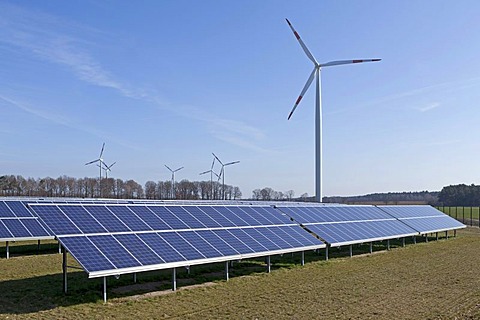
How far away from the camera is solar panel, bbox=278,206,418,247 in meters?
26.8

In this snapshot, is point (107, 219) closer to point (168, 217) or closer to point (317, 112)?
point (168, 217)

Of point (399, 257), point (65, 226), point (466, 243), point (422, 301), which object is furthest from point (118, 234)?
point (466, 243)

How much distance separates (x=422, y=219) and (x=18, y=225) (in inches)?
1311

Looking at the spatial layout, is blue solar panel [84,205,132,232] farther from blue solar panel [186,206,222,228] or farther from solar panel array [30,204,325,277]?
blue solar panel [186,206,222,228]

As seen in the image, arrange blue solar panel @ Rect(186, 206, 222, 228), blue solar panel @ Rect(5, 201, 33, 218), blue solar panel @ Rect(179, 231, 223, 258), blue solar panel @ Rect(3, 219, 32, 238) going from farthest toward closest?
blue solar panel @ Rect(5, 201, 33, 218) → blue solar panel @ Rect(3, 219, 32, 238) → blue solar panel @ Rect(186, 206, 222, 228) → blue solar panel @ Rect(179, 231, 223, 258)

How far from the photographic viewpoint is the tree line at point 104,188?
126m

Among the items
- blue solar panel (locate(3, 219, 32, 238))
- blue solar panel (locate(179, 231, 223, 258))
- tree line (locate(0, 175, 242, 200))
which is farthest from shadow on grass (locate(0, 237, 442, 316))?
tree line (locate(0, 175, 242, 200))

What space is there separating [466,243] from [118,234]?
1238 inches

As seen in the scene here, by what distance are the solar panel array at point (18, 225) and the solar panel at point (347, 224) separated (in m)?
14.2

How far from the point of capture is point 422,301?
1608 centimetres

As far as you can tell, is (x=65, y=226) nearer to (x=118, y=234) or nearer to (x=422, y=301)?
(x=118, y=234)

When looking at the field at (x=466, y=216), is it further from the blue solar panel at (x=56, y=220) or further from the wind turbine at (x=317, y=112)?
the blue solar panel at (x=56, y=220)

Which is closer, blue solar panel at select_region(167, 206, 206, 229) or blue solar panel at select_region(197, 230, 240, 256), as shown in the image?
blue solar panel at select_region(197, 230, 240, 256)

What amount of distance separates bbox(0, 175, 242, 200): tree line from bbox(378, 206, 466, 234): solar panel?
73494 millimetres
